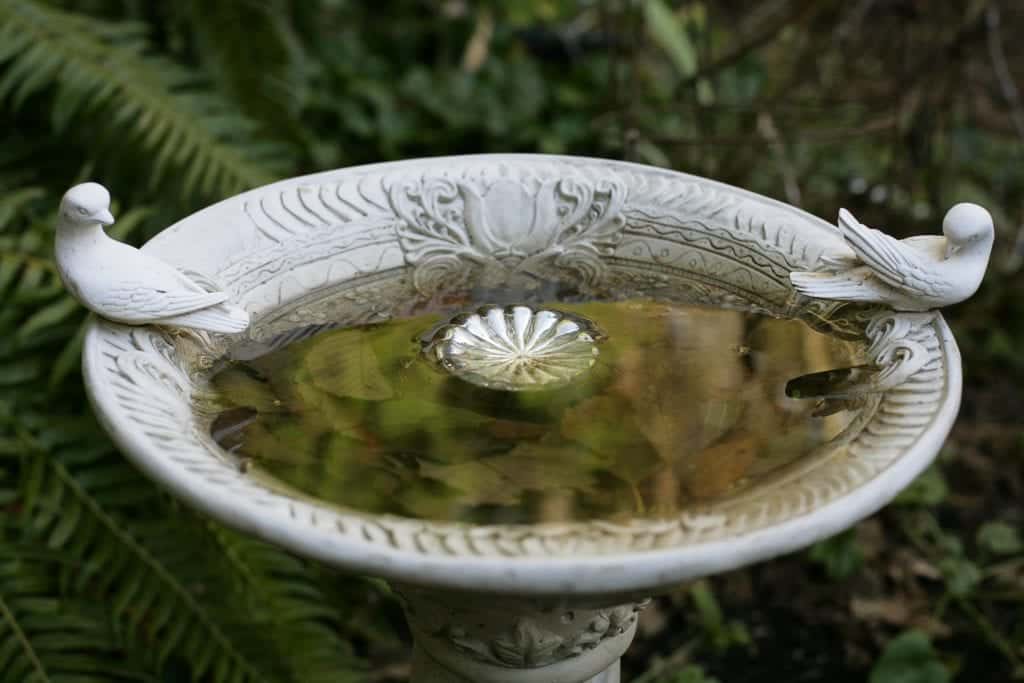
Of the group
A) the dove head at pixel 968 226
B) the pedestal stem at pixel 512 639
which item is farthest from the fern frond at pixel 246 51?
the dove head at pixel 968 226

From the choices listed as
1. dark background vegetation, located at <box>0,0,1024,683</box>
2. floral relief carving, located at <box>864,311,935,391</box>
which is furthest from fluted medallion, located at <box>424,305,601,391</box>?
dark background vegetation, located at <box>0,0,1024,683</box>

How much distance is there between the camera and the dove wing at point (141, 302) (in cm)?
136

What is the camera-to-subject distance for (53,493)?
6.77 ft

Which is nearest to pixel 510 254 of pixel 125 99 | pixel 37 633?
pixel 37 633

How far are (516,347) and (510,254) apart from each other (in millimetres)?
230

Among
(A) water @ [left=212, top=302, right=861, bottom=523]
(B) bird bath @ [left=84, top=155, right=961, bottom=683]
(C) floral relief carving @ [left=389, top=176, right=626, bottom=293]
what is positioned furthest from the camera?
(C) floral relief carving @ [left=389, top=176, right=626, bottom=293]

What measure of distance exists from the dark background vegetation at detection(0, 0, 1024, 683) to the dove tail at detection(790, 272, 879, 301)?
42.9 inches

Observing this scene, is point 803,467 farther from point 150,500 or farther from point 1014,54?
point 1014,54

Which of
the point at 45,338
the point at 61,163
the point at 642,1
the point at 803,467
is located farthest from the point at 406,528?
the point at 642,1

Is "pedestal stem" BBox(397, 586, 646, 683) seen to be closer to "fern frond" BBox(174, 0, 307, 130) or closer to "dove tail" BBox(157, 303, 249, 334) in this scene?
"dove tail" BBox(157, 303, 249, 334)

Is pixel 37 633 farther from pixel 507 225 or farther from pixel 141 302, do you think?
pixel 507 225

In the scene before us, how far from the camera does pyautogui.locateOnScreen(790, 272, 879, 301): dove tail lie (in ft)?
4.91

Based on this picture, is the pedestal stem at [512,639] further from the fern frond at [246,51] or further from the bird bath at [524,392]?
the fern frond at [246,51]

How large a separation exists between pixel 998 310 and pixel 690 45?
1356 mm
